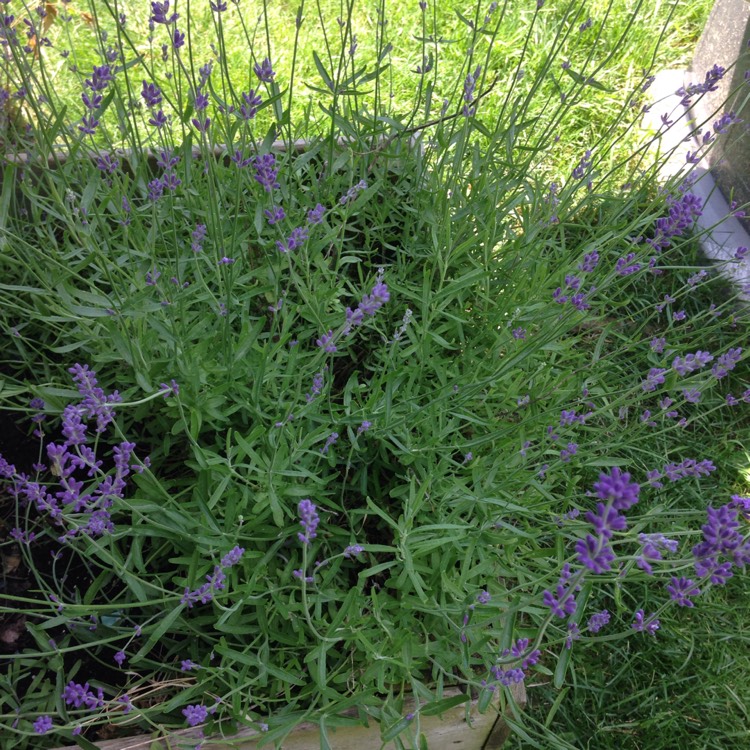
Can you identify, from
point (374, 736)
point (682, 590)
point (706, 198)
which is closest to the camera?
point (682, 590)

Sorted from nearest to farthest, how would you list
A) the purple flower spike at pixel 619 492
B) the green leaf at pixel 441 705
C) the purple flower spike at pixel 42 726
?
the purple flower spike at pixel 619 492, the purple flower spike at pixel 42 726, the green leaf at pixel 441 705

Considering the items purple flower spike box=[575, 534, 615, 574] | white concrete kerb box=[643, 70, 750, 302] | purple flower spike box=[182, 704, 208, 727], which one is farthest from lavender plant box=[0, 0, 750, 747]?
white concrete kerb box=[643, 70, 750, 302]

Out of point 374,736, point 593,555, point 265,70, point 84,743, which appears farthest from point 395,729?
point 265,70

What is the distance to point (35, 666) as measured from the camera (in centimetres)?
181

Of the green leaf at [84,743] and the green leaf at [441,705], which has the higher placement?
the green leaf at [84,743]

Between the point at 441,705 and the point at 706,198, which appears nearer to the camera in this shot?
the point at 441,705

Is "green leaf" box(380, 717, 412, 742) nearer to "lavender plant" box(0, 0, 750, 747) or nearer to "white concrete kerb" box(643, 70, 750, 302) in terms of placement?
"lavender plant" box(0, 0, 750, 747)

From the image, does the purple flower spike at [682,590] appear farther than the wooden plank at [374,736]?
No

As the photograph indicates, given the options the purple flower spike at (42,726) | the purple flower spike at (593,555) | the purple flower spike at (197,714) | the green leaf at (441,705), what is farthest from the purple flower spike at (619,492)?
the purple flower spike at (42,726)

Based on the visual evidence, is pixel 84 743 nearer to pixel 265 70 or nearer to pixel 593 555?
pixel 593 555

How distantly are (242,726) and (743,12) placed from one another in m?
3.43

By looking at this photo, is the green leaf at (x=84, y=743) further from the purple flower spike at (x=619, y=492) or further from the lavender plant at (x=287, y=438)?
the purple flower spike at (x=619, y=492)

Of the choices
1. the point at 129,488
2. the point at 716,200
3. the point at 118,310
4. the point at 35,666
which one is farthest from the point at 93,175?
the point at 716,200

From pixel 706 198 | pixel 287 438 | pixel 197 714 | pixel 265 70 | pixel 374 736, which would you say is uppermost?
pixel 265 70
